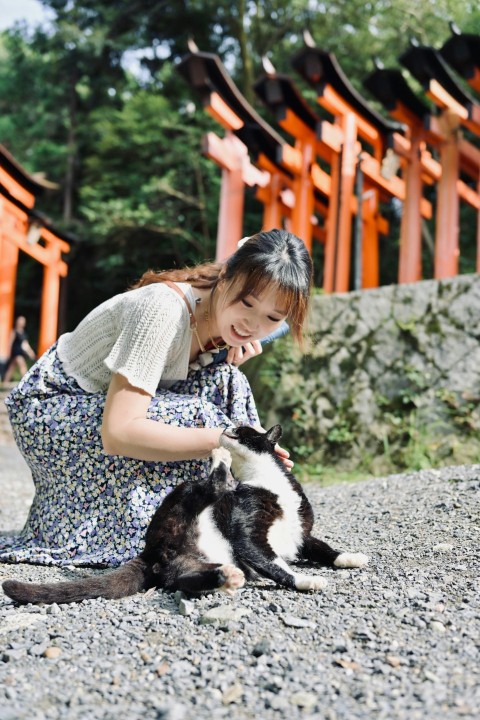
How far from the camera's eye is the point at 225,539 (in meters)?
2.16

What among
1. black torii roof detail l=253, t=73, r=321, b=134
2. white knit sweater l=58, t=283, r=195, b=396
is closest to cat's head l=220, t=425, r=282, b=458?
white knit sweater l=58, t=283, r=195, b=396

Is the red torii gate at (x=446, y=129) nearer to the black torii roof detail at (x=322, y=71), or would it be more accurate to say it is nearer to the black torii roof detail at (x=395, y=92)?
the black torii roof detail at (x=395, y=92)

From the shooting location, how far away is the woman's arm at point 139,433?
→ 2.12 metres

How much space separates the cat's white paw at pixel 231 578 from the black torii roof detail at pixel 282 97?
6002 millimetres

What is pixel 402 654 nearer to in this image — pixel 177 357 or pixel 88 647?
pixel 88 647

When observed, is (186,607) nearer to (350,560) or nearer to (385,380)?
(350,560)

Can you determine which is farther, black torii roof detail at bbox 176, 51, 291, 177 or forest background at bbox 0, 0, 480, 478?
forest background at bbox 0, 0, 480, 478

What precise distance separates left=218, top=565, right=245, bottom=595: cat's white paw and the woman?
0.38 m

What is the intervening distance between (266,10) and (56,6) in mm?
5130

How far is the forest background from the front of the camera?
1433cm

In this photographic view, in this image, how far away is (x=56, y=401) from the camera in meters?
2.51

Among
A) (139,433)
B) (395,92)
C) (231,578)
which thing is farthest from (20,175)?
(231,578)

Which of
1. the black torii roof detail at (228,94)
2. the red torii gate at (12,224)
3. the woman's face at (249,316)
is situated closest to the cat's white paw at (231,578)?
the woman's face at (249,316)

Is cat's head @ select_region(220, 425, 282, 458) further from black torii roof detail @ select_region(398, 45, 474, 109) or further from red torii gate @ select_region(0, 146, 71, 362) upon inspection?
red torii gate @ select_region(0, 146, 71, 362)
